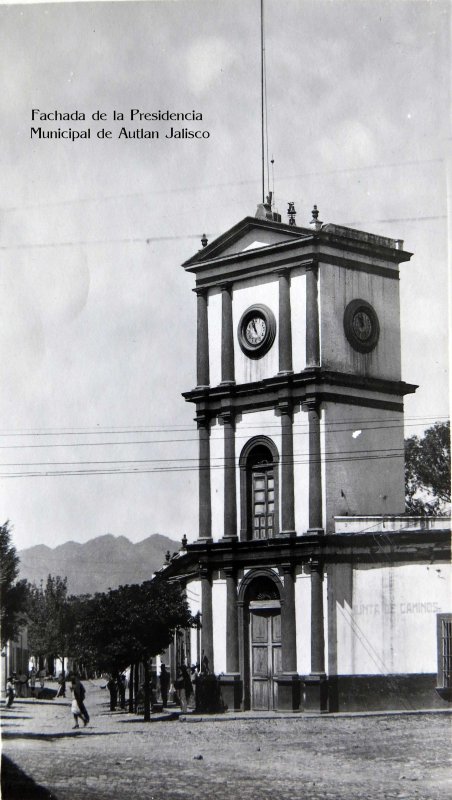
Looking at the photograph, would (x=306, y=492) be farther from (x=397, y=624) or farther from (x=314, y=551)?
(x=397, y=624)

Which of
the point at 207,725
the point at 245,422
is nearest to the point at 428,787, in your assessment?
the point at 207,725

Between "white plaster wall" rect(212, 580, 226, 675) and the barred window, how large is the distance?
4.29 m

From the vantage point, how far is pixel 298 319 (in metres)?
24.7

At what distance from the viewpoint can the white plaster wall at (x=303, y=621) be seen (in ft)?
78.8

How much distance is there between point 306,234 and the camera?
24.1 meters

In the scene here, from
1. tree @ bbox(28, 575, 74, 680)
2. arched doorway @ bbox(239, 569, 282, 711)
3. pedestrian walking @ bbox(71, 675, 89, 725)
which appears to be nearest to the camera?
pedestrian walking @ bbox(71, 675, 89, 725)

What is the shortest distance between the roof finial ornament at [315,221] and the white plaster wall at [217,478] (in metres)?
4.39

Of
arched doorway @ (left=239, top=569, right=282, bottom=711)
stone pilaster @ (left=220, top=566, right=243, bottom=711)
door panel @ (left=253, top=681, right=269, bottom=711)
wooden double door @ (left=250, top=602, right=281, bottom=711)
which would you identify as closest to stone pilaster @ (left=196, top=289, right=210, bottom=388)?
stone pilaster @ (left=220, top=566, right=243, bottom=711)

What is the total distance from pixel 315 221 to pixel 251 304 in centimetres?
356

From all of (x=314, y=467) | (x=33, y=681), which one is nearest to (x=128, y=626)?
(x=33, y=681)

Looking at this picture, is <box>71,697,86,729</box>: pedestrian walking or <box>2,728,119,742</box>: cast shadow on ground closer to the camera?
<box>2,728,119,742</box>: cast shadow on ground

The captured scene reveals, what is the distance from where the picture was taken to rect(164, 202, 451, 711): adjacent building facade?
22656mm

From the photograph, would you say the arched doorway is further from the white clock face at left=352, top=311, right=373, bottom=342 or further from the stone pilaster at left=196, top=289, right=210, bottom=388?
the white clock face at left=352, top=311, right=373, bottom=342

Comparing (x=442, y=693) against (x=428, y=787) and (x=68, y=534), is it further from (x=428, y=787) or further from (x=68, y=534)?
(x=68, y=534)
